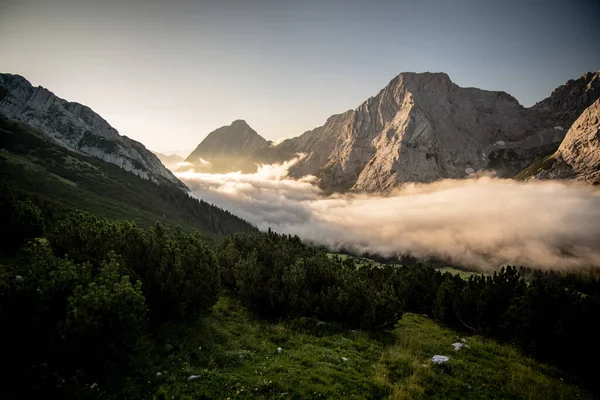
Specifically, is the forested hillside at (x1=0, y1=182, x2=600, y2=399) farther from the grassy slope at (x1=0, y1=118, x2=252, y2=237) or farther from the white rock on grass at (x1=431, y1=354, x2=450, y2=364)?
the grassy slope at (x1=0, y1=118, x2=252, y2=237)

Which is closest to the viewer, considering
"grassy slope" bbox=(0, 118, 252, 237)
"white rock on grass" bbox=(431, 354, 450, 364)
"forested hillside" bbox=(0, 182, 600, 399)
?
"forested hillside" bbox=(0, 182, 600, 399)

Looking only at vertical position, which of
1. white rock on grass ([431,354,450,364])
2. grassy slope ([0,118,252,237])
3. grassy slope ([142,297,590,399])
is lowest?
grassy slope ([0,118,252,237])

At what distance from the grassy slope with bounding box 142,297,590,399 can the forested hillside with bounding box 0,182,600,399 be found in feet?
0.29

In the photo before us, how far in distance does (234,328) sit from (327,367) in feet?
27.8

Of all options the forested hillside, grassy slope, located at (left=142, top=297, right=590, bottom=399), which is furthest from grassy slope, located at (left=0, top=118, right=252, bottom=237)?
grassy slope, located at (left=142, top=297, right=590, bottom=399)

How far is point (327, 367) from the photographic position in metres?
14.7

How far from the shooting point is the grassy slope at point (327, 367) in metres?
12.1

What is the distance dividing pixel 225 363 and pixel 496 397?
13.7 m

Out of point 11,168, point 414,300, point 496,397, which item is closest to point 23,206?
point 496,397

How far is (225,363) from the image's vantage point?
1408 centimetres

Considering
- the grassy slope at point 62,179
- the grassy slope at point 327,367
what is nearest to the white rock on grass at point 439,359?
the grassy slope at point 327,367

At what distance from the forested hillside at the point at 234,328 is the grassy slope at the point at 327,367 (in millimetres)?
87

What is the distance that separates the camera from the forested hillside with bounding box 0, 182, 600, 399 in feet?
33.2

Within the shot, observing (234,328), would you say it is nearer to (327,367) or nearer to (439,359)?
(327,367)
